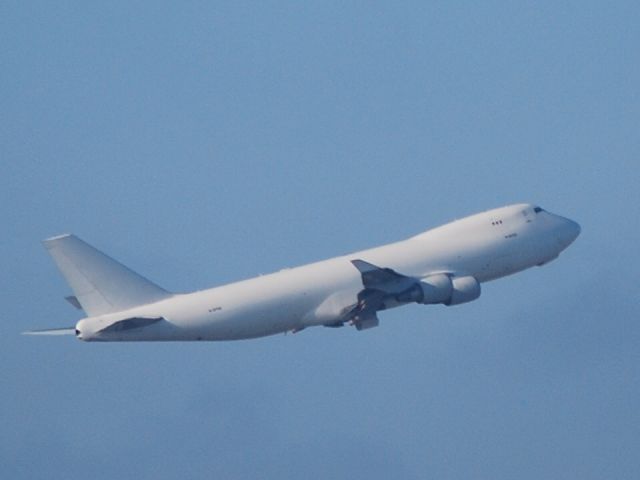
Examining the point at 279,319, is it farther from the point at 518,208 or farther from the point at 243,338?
the point at 518,208

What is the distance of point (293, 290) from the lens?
87.7m

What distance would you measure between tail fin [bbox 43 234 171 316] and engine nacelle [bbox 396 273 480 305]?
616 inches

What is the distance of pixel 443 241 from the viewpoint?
93438 millimetres

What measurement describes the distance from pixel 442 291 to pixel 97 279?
21.9 meters

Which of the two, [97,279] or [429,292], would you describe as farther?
[429,292]

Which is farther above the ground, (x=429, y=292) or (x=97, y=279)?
(x=97, y=279)

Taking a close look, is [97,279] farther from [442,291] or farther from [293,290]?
[442,291]

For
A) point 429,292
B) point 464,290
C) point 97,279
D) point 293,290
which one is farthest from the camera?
point 464,290

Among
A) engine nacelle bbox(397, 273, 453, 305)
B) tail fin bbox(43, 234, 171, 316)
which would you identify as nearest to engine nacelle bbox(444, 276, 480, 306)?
engine nacelle bbox(397, 273, 453, 305)

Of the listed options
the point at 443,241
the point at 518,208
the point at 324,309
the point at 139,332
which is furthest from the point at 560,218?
the point at 139,332

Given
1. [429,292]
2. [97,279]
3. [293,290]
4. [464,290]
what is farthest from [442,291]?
[97,279]

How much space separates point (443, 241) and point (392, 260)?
424cm

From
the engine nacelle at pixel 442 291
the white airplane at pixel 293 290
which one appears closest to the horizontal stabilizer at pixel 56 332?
the white airplane at pixel 293 290

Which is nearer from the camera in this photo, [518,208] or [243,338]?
[243,338]
